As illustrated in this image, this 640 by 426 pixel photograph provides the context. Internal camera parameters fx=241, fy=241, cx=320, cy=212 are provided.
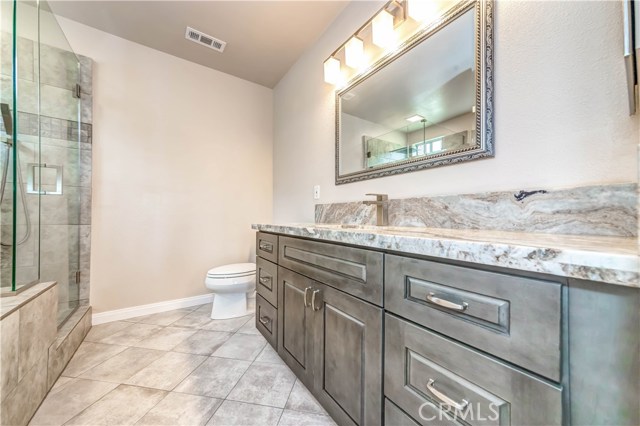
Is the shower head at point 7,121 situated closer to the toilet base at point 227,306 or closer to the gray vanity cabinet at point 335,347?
the toilet base at point 227,306

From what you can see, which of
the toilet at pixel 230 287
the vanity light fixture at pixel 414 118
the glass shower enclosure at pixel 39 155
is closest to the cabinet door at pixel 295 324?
the toilet at pixel 230 287

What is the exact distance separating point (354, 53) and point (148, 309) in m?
2.66

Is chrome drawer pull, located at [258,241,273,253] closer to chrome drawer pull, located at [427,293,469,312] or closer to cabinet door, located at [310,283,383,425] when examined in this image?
cabinet door, located at [310,283,383,425]

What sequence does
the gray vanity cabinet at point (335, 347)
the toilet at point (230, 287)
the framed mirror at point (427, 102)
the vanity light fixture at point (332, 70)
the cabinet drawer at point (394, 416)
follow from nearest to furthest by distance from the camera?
the cabinet drawer at point (394, 416) → the gray vanity cabinet at point (335, 347) → the framed mirror at point (427, 102) → the vanity light fixture at point (332, 70) → the toilet at point (230, 287)

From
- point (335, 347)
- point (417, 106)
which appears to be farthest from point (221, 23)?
point (335, 347)

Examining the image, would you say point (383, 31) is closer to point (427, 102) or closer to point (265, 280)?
point (427, 102)

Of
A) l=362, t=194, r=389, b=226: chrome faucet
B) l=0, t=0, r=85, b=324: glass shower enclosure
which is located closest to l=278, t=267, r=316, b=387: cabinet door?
l=362, t=194, r=389, b=226: chrome faucet

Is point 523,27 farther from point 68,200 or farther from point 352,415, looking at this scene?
point 68,200

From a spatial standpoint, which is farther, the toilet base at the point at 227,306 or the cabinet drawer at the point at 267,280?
the toilet base at the point at 227,306

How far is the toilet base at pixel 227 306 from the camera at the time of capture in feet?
6.78

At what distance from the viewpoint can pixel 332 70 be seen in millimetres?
1789

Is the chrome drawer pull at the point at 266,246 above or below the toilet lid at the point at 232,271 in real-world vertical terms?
above

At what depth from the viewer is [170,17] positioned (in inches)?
72.4

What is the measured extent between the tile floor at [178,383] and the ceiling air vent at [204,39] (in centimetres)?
239
